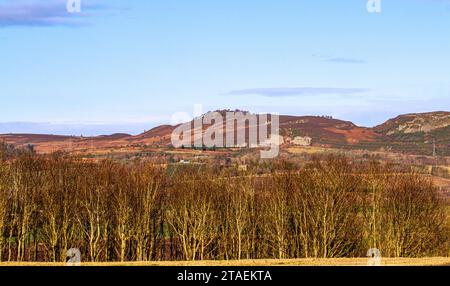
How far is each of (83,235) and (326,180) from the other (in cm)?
3123

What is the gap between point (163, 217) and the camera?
91.1 m

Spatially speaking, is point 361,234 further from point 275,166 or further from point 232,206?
point 275,166

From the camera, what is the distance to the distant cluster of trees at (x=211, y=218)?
82.0m

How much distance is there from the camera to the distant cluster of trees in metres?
82.0

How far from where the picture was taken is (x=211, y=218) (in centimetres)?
8462
